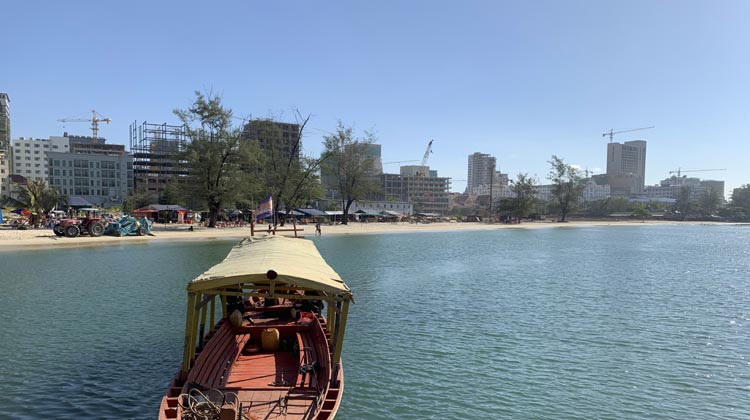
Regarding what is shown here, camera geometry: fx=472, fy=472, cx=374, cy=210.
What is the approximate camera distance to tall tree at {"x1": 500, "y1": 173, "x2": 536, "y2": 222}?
12100 cm

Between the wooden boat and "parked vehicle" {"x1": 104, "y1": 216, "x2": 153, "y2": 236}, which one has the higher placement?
the wooden boat

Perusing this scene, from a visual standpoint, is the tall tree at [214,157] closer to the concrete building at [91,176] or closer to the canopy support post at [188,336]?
the canopy support post at [188,336]

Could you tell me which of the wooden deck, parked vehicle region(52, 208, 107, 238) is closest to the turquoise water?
the wooden deck

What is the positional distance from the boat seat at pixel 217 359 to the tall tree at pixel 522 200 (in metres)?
117

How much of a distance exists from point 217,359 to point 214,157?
54.2 meters

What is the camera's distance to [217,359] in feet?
33.8

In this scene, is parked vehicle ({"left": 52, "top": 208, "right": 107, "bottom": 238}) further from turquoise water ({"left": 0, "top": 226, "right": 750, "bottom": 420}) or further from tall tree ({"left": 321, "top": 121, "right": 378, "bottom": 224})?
tall tree ({"left": 321, "top": 121, "right": 378, "bottom": 224})

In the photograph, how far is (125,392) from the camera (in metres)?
11.6

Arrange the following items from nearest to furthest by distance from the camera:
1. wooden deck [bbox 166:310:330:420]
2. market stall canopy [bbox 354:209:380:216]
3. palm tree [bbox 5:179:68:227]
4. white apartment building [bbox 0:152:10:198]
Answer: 1. wooden deck [bbox 166:310:330:420]
2. palm tree [bbox 5:179:68:227]
3. market stall canopy [bbox 354:209:380:216]
4. white apartment building [bbox 0:152:10:198]

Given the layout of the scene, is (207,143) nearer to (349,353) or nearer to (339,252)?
(339,252)

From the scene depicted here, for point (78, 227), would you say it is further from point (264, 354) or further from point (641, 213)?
point (641, 213)

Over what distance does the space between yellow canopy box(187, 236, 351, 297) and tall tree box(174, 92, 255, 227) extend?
52417 mm

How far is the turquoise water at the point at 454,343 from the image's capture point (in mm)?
11484

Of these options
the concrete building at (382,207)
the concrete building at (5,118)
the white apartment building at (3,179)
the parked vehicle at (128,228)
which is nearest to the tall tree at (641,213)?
the concrete building at (382,207)
